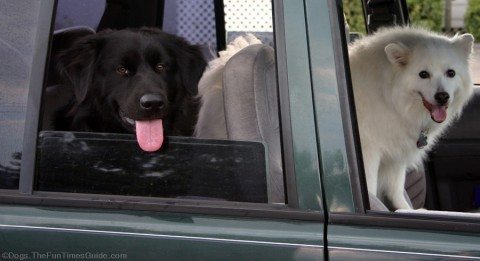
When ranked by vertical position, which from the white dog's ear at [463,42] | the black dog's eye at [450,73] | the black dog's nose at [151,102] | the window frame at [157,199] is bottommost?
the window frame at [157,199]

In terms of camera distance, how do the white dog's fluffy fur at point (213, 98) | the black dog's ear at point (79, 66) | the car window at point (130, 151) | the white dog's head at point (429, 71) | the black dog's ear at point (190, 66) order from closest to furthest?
the car window at point (130, 151) → the white dog's fluffy fur at point (213, 98) → the black dog's ear at point (79, 66) → the black dog's ear at point (190, 66) → the white dog's head at point (429, 71)

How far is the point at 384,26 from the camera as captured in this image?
4.09 metres

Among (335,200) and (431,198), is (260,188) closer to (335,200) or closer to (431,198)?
(335,200)

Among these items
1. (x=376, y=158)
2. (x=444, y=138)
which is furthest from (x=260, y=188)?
(x=444, y=138)

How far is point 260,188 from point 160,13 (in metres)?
1.23

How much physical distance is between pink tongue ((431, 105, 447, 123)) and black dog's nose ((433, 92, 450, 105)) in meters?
0.03

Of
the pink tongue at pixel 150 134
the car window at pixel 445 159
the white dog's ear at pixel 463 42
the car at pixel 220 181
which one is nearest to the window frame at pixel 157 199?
the car at pixel 220 181

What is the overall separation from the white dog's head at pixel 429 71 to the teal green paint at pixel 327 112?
1525 mm

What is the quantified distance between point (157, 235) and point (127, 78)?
696mm

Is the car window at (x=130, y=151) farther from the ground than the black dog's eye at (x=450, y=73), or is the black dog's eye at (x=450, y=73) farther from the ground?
the black dog's eye at (x=450, y=73)

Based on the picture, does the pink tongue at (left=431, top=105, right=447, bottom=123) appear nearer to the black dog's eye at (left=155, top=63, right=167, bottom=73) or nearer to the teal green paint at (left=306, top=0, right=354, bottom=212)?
the black dog's eye at (left=155, top=63, right=167, bottom=73)

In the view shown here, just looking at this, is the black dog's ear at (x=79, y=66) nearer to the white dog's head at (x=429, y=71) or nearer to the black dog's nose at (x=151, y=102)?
the black dog's nose at (x=151, y=102)

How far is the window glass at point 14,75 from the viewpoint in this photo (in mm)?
2119

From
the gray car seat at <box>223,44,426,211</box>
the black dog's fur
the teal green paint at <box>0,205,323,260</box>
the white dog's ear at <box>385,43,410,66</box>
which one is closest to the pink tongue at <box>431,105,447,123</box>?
the white dog's ear at <box>385,43,410,66</box>
